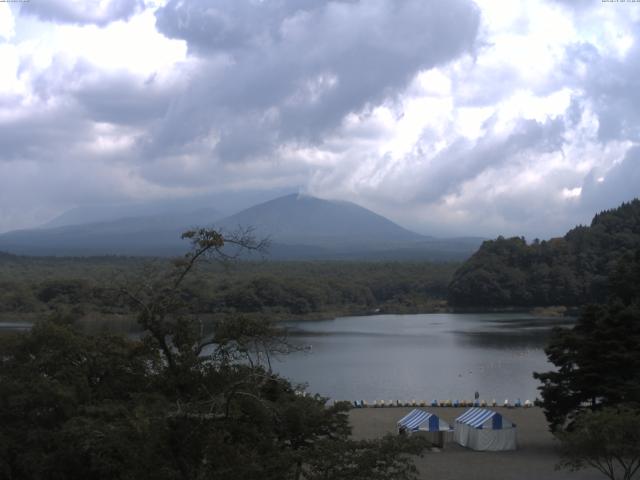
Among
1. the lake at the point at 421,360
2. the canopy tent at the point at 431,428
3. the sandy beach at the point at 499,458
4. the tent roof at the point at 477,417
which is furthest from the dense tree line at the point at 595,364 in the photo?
the lake at the point at 421,360

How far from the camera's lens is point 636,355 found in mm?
14508

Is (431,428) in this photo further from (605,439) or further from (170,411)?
(170,411)

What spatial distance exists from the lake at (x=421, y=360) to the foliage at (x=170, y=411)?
1164 centimetres

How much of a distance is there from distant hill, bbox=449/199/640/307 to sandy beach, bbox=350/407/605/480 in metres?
46.1

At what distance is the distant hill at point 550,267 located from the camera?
6444 cm

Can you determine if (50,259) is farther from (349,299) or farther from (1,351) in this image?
(1,351)

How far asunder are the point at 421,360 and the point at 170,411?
27409 millimetres

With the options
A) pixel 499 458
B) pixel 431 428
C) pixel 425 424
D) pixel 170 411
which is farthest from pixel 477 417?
pixel 170 411

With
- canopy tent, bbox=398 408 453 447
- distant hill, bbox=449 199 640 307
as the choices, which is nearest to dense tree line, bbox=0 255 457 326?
distant hill, bbox=449 199 640 307

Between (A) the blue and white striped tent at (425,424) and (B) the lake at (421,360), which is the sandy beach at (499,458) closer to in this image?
(A) the blue and white striped tent at (425,424)

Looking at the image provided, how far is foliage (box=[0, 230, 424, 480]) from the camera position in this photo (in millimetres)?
6477

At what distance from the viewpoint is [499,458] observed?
1478 centimetres

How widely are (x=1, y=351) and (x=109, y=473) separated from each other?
3375 mm

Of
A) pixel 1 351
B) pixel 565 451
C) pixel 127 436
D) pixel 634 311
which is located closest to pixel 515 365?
pixel 634 311
